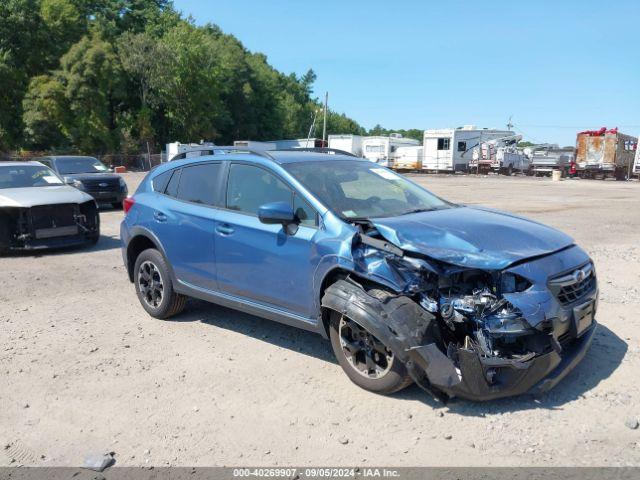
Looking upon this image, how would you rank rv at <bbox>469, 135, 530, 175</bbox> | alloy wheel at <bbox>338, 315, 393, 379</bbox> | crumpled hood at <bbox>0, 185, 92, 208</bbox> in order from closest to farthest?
alloy wheel at <bbox>338, 315, 393, 379</bbox>
crumpled hood at <bbox>0, 185, 92, 208</bbox>
rv at <bbox>469, 135, 530, 175</bbox>

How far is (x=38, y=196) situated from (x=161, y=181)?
4.49 meters

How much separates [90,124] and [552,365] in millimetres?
50464

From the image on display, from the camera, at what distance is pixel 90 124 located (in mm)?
48281

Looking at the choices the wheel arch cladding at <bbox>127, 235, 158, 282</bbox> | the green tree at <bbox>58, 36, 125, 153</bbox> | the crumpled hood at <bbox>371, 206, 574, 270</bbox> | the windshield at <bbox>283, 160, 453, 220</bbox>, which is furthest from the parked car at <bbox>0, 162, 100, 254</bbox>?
the green tree at <bbox>58, 36, 125, 153</bbox>

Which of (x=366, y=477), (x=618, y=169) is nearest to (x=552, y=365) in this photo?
(x=366, y=477)

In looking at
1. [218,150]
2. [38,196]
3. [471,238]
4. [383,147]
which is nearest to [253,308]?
[218,150]

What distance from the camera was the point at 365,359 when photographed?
4.17 metres

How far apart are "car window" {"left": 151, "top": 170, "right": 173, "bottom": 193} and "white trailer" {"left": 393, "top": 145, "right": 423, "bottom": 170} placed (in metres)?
42.8

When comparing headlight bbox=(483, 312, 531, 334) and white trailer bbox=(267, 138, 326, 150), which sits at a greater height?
white trailer bbox=(267, 138, 326, 150)

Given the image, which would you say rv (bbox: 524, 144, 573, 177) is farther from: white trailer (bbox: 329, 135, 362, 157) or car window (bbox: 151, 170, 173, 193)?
car window (bbox: 151, 170, 173, 193)

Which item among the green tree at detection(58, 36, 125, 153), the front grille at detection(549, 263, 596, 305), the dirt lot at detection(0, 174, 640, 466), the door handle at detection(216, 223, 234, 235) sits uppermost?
the green tree at detection(58, 36, 125, 153)

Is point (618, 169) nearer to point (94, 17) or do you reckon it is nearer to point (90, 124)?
point (90, 124)

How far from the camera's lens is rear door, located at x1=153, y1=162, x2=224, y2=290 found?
209 inches

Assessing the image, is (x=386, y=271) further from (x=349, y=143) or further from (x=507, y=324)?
(x=349, y=143)
